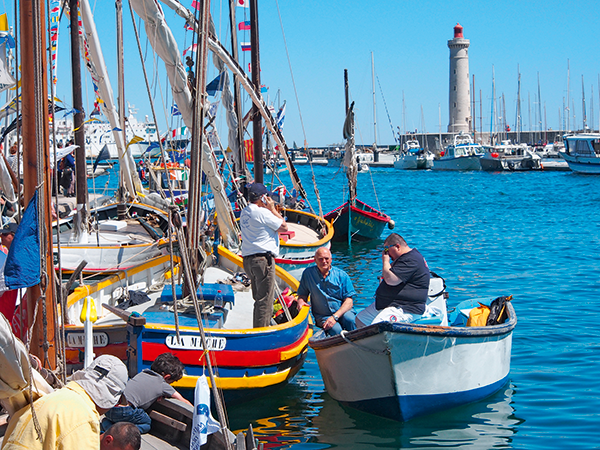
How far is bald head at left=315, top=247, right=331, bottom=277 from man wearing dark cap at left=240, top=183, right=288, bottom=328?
54cm

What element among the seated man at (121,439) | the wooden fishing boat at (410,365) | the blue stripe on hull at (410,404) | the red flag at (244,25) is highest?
the red flag at (244,25)

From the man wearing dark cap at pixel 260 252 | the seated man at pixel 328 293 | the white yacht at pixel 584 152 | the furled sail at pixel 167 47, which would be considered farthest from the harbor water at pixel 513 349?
the white yacht at pixel 584 152

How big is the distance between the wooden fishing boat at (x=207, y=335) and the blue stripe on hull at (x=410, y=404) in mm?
1116

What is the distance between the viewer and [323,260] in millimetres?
7781

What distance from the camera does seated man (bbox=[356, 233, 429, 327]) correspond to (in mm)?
7137

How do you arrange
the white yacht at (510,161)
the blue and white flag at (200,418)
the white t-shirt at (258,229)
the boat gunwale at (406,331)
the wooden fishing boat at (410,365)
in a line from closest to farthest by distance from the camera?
the blue and white flag at (200,418)
the boat gunwale at (406,331)
the wooden fishing boat at (410,365)
the white t-shirt at (258,229)
the white yacht at (510,161)

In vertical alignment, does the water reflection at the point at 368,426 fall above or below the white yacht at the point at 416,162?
below

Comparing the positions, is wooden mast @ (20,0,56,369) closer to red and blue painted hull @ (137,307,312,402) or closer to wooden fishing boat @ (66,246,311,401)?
wooden fishing boat @ (66,246,311,401)

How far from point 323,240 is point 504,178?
54.4 metres

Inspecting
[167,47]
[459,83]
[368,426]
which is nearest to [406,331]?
[368,426]

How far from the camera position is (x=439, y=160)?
86.9 metres

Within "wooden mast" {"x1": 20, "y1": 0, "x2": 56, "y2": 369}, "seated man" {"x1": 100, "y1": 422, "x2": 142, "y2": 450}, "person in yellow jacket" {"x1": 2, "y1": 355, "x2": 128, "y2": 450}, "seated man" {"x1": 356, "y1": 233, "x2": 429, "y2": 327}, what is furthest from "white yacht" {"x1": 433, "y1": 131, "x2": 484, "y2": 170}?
"person in yellow jacket" {"x1": 2, "y1": 355, "x2": 128, "y2": 450}

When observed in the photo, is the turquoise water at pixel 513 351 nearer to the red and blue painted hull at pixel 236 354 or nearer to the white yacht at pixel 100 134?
the red and blue painted hull at pixel 236 354

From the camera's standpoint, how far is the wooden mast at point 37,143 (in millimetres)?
4477
